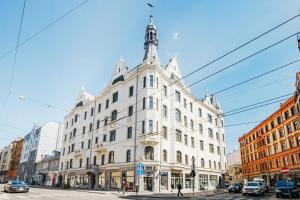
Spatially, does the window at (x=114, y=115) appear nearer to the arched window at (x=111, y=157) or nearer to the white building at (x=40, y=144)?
the arched window at (x=111, y=157)

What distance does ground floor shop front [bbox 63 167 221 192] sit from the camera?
2953 cm

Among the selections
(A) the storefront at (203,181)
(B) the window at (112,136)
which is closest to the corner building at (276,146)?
(A) the storefront at (203,181)

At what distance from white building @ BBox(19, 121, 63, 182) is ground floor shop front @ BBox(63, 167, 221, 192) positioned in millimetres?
27477

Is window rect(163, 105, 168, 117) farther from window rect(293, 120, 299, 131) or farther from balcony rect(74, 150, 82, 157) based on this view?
window rect(293, 120, 299, 131)

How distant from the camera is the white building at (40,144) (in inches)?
2699

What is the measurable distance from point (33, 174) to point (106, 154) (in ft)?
137

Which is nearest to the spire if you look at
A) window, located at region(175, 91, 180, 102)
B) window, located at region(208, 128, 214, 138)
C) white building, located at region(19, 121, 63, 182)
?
window, located at region(175, 91, 180, 102)

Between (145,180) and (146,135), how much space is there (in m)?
5.59

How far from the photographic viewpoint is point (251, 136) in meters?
72.2

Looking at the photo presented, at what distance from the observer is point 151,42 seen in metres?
38.8

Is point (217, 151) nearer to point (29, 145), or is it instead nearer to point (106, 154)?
point (106, 154)

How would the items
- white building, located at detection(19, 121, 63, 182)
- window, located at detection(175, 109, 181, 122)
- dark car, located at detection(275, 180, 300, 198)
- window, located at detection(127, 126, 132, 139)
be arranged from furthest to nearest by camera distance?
white building, located at detection(19, 121, 63, 182) < window, located at detection(175, 109, 181, 122) < window, located at detection(127, 126, 132, 139) < dark car, located at detection(275, 180, 300, 198)

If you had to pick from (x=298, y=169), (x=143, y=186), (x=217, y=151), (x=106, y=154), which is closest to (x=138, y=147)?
(x=143, y=186)

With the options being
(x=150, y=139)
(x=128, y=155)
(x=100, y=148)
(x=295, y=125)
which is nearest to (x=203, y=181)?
(x=128, y=155)
